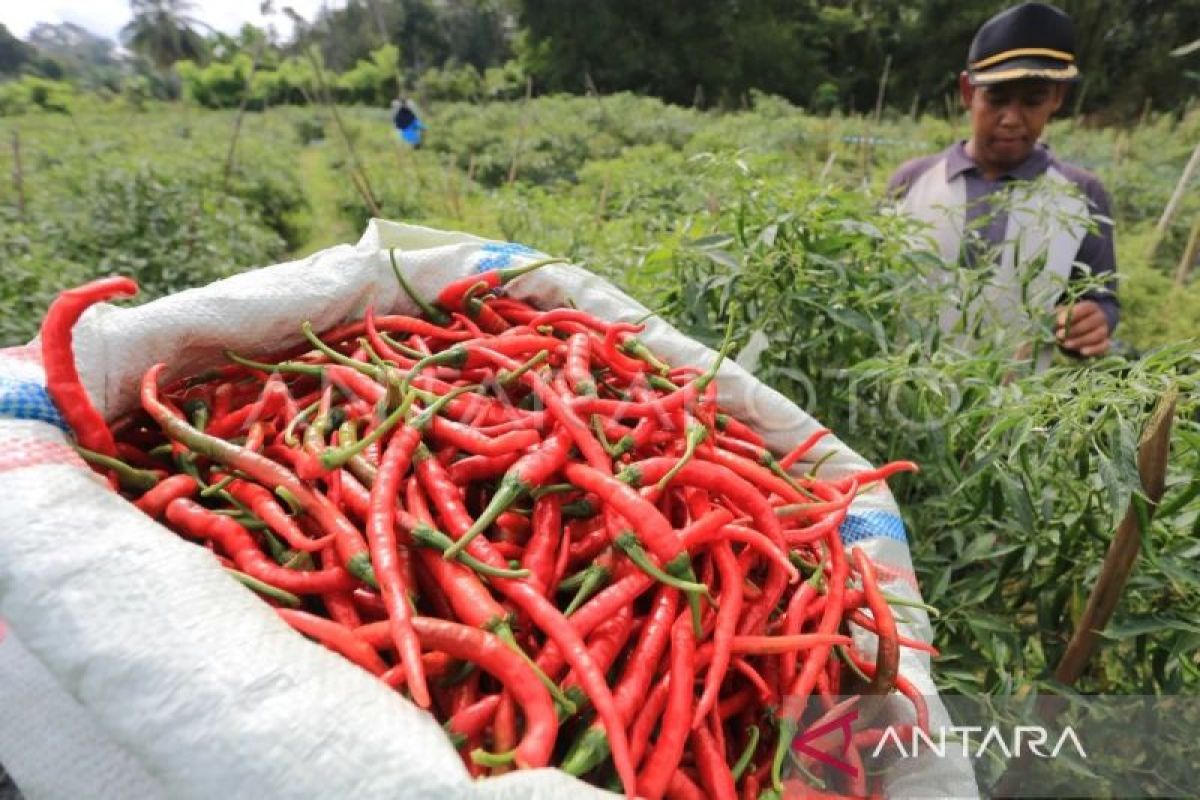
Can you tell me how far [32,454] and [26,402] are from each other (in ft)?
Answer: 0.45

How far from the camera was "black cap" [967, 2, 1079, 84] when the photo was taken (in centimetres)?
254

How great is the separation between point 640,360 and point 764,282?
0.36 metres

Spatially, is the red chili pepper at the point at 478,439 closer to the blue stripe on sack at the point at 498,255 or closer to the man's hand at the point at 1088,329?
the blue stripe on sack at the point at 498,255

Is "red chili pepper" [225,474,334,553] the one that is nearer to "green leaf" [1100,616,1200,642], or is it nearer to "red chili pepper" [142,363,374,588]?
"red chili pepper" [142,363,374,588]

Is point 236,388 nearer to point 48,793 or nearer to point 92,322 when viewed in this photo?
point 92,322

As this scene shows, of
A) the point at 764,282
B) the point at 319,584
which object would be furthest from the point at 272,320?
the point at 764,282

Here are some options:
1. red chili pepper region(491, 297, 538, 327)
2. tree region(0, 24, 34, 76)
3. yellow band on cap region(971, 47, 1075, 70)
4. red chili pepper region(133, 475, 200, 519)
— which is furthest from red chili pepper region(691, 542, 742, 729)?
tree region(0, 24, 34, 76)

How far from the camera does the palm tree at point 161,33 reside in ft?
130

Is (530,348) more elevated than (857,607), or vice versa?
(530,348)

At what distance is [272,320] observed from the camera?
1.36 metres

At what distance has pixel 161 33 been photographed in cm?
3959

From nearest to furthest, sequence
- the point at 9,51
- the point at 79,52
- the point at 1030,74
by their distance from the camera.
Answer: the point at 1030,74, the point at 9,51, the point at 79,52

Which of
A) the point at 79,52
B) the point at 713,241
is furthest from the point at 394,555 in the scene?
the point at 79,52

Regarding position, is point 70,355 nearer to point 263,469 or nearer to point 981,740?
point 263,469
